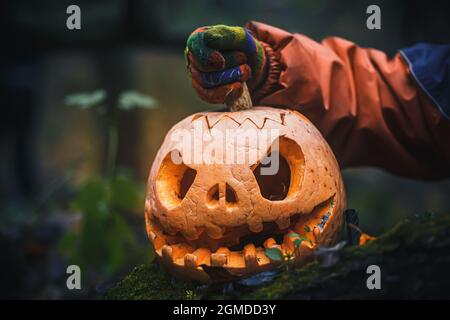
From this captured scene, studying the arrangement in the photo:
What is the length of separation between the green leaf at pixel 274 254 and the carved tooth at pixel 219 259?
15 cm

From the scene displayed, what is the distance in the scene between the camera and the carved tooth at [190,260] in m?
1.97

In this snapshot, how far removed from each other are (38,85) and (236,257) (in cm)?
551

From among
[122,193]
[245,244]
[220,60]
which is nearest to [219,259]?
[245,244]

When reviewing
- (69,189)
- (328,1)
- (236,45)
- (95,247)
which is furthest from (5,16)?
(236,45)

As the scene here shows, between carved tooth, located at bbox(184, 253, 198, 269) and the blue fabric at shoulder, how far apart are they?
130cm

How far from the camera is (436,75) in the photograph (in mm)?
2418

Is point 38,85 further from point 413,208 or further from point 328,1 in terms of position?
point 413,208

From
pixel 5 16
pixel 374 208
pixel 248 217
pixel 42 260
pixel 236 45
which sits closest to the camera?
pixel 248 217

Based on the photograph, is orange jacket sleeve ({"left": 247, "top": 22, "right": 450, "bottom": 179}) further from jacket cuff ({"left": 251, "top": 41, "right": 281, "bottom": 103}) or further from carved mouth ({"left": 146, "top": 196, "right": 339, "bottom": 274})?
carved mouth ({"left": 146, "top": 196, "right": 339, "bottom": 274})

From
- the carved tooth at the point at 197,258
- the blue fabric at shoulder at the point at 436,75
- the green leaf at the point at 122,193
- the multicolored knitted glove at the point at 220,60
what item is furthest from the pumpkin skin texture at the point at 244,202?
the green leaf at the point at 122,193

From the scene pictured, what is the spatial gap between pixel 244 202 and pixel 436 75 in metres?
1.14

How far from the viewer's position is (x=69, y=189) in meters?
6.39

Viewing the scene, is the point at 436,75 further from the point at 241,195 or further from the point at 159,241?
the point at 159,241

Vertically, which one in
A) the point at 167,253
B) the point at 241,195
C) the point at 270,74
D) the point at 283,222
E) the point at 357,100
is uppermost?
the point at 270,74
